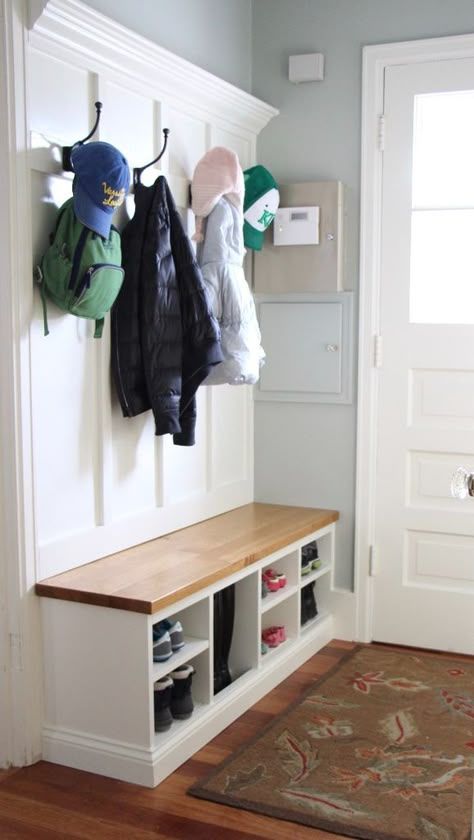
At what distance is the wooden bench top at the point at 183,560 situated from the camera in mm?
2553

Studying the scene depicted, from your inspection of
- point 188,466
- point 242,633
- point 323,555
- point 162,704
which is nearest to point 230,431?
point 188,466

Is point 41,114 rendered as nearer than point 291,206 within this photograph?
Yes

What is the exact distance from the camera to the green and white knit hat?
3.52 meters

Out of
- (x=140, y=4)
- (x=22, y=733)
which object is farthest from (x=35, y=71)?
(x=22, y=733)

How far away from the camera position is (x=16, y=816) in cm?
238

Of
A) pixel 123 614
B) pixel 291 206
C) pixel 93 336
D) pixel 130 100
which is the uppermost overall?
pixel 130 100

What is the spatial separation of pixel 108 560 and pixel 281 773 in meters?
0.79

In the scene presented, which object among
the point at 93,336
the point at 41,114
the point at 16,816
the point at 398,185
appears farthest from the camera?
the point at 398,185

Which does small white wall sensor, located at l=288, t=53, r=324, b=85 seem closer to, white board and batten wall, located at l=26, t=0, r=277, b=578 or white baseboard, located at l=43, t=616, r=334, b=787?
white board and batten wall, located at l=26, t=0, r=277, b=578

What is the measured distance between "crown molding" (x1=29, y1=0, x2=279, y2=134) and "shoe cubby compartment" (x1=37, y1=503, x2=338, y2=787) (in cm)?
147

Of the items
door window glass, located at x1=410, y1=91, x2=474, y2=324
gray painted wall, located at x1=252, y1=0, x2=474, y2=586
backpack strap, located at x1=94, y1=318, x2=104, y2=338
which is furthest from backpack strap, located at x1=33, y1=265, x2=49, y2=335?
door window glass, located at x1=410, y1=91, x2=474, y2=324

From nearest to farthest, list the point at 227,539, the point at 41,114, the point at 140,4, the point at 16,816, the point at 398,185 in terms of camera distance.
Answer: the point at 16,816 < the point at 41,114 < the point at 140,4 < the point at 227,539 < the point at 398,185

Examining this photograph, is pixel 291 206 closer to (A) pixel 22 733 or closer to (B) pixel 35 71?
(B) pixel 35 71

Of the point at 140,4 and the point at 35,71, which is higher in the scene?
the point at 140,4
